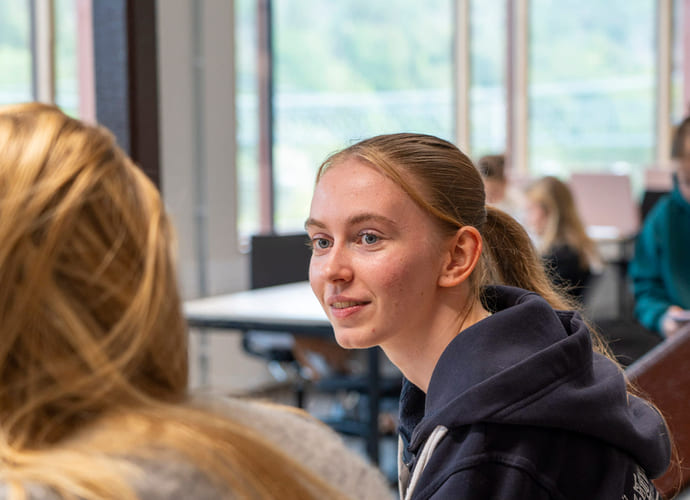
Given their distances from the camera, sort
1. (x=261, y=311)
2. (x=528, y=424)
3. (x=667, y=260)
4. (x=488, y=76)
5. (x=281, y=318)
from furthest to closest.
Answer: (x=488, y=76) < (x=261, y=311) < (x=281, y=318) < (x=667, y=260) < (x=528, y=424)

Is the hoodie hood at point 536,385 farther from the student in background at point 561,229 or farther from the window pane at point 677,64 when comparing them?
the window pane at point 677,64

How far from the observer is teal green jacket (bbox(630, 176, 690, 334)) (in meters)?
2.90

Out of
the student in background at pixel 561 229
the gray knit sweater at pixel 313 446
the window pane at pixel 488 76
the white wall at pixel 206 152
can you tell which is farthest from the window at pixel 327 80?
the gray knit sweater at pixel 313 446

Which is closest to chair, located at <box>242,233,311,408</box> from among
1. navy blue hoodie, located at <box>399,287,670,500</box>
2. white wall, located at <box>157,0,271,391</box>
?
white wall, located at <box>157,0,271,391</box>

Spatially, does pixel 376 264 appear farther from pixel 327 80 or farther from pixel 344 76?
pixel 344 76

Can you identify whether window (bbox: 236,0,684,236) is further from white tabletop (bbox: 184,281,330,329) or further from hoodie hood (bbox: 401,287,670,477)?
hoodie hood (bbox: 401,287,670,477)

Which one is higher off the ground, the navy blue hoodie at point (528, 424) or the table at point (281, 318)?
the navy blue hoodie at point (528, 424)

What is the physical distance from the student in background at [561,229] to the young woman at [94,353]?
12.1 feet

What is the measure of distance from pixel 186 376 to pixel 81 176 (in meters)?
0.19

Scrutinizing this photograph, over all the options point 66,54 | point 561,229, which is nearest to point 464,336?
point 561,229

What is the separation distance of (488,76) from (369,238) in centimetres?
717

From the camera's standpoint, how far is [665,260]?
115 inches

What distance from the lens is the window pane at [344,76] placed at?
5789 mm

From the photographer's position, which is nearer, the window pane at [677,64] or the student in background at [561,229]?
the student in background at [561,229]
